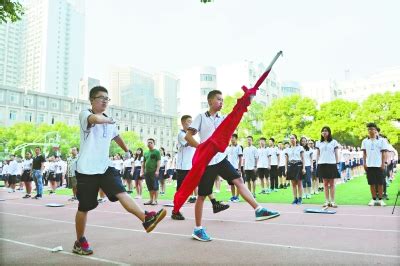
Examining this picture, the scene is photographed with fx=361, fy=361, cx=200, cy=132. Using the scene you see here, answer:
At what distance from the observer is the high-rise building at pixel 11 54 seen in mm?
103738

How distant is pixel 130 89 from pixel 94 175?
15076 centimetres

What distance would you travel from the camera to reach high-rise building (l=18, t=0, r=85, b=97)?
122 meters

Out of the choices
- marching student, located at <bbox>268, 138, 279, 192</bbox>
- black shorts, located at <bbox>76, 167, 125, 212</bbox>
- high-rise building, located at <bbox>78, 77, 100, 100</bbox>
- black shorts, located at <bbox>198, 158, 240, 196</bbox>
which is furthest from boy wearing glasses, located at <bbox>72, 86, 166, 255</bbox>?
high-rise building, located at <bbox>78, 77, 100, 100</bbox>

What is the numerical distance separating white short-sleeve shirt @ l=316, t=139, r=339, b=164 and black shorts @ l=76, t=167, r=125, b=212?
6522 mm

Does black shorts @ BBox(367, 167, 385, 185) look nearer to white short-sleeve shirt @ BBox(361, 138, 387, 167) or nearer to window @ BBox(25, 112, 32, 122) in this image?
white short-sleeve shirt @ BBox(361, 138, 387, 167)

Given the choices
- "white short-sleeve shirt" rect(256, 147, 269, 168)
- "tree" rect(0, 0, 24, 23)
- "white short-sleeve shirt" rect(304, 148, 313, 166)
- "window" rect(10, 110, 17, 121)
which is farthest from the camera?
"window" rect(10, 110, 17, 121)

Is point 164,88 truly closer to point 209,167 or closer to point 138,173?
point 138,173

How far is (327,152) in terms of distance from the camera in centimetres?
970

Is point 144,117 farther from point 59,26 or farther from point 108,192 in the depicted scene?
point 108,192

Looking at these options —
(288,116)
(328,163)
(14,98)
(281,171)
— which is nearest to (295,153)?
(328,163)

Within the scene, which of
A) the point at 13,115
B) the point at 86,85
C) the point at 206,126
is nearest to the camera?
the point at 206,126

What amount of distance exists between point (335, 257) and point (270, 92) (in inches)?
2872

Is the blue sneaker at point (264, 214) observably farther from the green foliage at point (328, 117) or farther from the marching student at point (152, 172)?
the green foliage at point (328, 117)

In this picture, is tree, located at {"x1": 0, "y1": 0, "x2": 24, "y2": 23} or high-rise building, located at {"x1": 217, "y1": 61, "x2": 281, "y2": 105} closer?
tree, located at {"x1": 0, "y1": 0, "x2": 24, "y2": 23}
